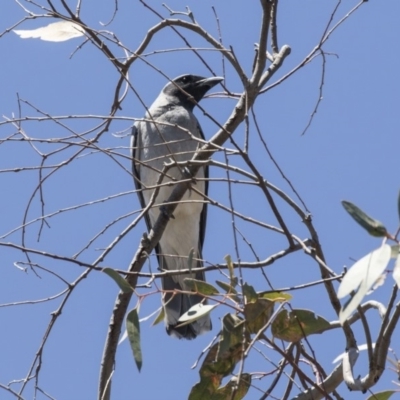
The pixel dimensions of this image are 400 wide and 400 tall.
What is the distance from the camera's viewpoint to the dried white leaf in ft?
12.3

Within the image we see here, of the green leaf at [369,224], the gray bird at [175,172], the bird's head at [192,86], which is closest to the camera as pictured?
the green leaf at [369,224]

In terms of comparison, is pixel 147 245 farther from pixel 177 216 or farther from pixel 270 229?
pixel 177 216

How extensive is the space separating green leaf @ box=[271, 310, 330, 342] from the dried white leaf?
1472 millimetres

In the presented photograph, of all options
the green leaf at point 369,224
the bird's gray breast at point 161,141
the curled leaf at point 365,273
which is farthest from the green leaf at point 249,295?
the bird's gray breast at point 161,141

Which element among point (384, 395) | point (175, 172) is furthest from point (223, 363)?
point (175, 172)

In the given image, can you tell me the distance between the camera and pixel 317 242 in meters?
3.21

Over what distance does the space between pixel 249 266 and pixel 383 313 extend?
19.5 inches

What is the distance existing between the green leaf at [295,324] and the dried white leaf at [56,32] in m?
1.47

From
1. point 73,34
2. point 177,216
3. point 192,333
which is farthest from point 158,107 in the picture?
point 73,34

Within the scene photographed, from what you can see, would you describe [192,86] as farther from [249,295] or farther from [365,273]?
[365,273]

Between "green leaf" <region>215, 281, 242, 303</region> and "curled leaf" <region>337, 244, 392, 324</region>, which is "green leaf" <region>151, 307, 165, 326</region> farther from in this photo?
"curled leaf" <region>337, 244, 392, 324</region>

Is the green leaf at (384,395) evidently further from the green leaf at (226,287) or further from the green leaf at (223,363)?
the green leaf at (226,287)

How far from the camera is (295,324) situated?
10.3ft

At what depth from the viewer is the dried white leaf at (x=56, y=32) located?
148 inches
